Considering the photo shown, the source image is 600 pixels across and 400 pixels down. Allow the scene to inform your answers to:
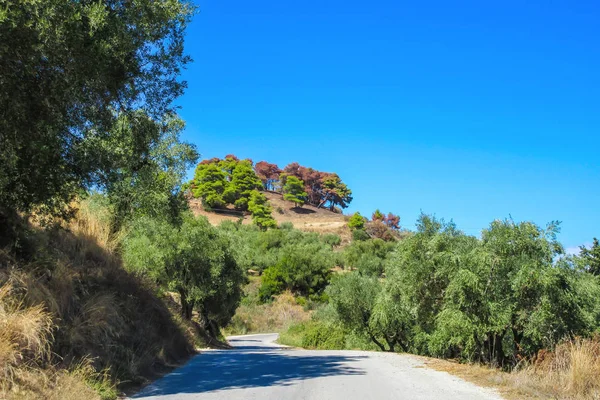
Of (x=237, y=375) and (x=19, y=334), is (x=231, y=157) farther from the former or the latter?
(x=19, y=334)

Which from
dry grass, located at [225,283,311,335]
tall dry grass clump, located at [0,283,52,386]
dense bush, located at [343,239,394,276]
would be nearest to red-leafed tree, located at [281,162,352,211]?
dense bush, located at [343,239,394,276]

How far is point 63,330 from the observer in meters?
9.05

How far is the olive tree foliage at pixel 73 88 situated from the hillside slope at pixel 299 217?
3291 inches

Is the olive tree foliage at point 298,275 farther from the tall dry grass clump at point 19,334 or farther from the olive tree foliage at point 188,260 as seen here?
the tall dry grass clump at point 19,334

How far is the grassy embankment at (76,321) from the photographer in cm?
729

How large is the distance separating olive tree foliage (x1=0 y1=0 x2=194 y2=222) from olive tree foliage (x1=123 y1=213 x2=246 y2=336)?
511 inches

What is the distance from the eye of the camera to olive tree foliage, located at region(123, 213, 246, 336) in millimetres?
25750

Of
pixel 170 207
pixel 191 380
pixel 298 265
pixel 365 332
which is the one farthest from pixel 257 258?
pixel 191 380

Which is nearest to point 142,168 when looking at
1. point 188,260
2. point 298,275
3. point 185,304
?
point 188,260

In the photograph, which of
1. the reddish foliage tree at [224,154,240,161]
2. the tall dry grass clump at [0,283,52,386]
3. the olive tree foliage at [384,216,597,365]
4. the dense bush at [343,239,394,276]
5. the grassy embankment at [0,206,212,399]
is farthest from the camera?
the reddish foliage tree at [224,154,240,161]

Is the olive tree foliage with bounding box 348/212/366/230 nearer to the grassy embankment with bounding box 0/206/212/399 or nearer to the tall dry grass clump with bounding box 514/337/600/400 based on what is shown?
the grassy embankment with bounding box 0/206/212/399

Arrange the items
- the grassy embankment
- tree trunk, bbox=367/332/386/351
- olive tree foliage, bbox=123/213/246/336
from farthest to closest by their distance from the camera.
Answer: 1. tree trunk, bbox=367/332/386/351
2. olive tree foliage, bbox=123/213/246/336
3. the grassy embankment

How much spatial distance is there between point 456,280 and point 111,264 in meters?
10.3

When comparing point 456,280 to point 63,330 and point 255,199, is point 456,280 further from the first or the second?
point 255,199
